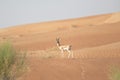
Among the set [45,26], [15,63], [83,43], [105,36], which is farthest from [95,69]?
[45,26]

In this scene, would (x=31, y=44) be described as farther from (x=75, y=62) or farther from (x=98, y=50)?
(x=75, y=62)

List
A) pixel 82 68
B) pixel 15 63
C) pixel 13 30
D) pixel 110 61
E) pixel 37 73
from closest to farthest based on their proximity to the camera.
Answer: pixel 15 63 < pixel 37 73 < pixel 82 68 < pixel 110 61 < pixel 13 30

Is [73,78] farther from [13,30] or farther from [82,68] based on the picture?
[13,30]

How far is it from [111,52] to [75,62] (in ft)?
32.8

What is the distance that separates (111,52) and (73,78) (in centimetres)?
1253

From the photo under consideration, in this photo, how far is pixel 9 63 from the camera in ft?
60.4

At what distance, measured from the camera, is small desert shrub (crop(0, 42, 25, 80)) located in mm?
18188

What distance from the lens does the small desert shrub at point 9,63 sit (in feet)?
59.7

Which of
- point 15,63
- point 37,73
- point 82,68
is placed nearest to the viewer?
point 15,63

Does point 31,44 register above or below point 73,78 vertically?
below

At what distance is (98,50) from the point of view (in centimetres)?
3584

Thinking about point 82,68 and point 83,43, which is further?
point 83,43

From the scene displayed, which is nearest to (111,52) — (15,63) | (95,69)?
(95,69)

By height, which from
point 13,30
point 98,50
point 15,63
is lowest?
point 13,30
